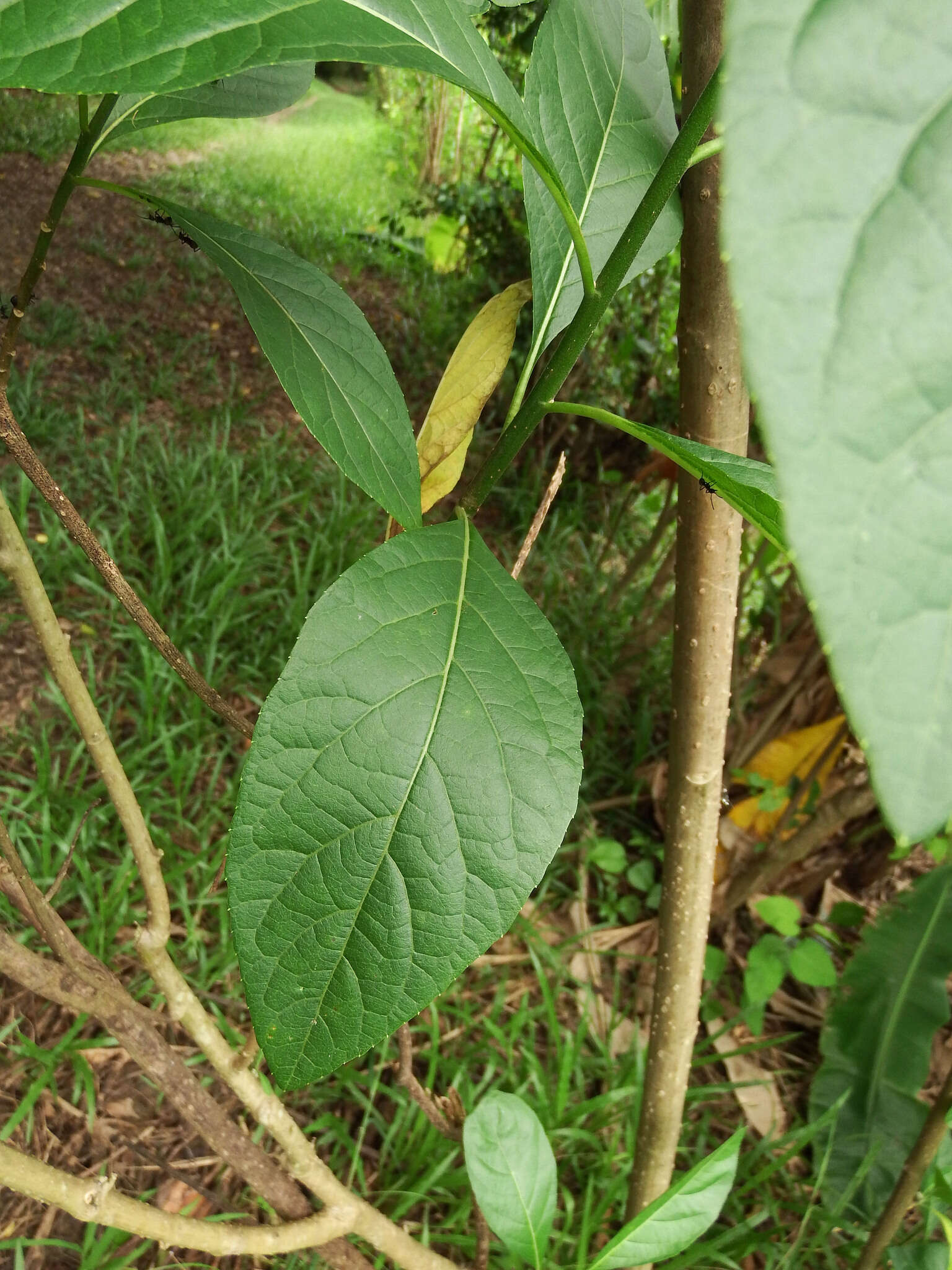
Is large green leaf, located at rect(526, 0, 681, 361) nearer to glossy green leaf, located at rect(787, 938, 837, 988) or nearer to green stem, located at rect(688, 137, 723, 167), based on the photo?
green stem, located at rect(688, 137, 723, 167)

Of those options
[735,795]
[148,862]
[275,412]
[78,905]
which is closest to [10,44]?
[148,862]

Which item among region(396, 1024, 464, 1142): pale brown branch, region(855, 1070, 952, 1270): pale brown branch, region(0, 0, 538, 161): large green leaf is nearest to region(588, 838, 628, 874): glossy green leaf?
region(855, 1070, 952, 1270): pale brown branch

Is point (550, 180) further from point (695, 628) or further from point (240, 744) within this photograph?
point (240, 744)

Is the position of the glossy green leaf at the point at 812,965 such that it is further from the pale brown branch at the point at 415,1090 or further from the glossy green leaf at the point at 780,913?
the pale brown branch at the point at 415,1090

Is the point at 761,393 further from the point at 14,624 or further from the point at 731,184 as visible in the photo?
the point at 14,624

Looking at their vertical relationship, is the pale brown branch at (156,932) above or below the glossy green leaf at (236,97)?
below

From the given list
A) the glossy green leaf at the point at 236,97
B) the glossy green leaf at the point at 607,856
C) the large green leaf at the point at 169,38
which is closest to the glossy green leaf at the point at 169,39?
the large green leaf at the point at 169,38
